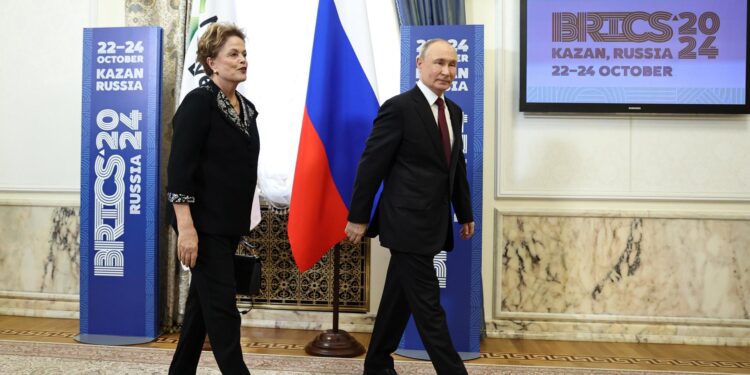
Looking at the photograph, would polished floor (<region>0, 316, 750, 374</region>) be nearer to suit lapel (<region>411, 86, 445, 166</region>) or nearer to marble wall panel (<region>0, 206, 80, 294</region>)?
marble wall panel (<region>0, 206, 80, 294</region>)

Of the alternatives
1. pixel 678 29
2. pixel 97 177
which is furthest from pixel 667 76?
pixel 97 177

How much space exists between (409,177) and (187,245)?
0.93 meters

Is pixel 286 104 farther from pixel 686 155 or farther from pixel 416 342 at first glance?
pixel 686 155

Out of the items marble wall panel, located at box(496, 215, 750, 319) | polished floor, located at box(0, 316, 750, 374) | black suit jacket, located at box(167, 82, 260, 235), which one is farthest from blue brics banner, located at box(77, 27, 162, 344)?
marble wall panel, located at box(496, 215, 750, 319)

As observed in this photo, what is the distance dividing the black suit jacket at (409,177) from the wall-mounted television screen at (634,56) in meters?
1.44

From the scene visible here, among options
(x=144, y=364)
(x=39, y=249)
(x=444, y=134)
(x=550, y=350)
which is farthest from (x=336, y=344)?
(x=39, y=249)

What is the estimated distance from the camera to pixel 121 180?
12.4 ft

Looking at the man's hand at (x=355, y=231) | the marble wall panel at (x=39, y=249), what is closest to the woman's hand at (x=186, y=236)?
the man's hand at (x=355, y=231)

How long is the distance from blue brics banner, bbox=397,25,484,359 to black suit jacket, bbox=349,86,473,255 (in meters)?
0.78

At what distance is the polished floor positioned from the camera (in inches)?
136

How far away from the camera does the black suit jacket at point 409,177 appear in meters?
2.68

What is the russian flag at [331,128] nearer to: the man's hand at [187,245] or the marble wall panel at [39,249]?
the man's hand at [187,245]

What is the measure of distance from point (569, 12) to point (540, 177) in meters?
0.99

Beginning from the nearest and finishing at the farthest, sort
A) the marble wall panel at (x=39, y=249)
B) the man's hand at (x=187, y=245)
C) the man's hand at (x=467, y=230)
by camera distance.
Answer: the man's hand at (x=187, y=245), the man's hand at (x=467, y=230), the marble wall panel at (x=39, y=249)
